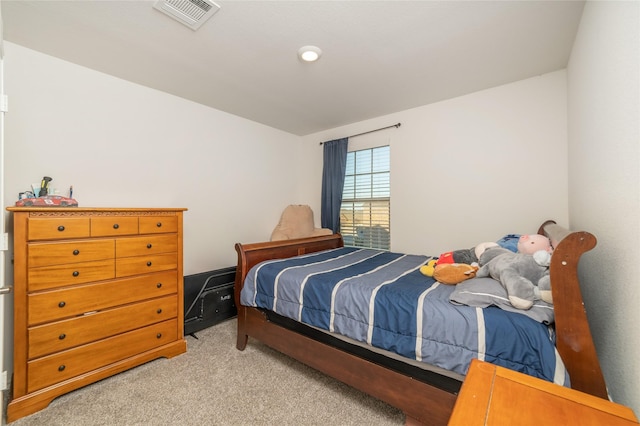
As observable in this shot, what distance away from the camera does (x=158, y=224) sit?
211cm

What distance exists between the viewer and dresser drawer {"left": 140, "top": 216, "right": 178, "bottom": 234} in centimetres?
204

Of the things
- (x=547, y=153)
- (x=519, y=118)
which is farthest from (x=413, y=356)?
(x=519, y=118)

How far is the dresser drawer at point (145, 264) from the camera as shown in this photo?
193cm

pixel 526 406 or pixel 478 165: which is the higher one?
pixel 478 165

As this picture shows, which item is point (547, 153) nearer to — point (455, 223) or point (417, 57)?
point (455, 223)

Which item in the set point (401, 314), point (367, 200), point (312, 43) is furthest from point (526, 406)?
point (367, 200)

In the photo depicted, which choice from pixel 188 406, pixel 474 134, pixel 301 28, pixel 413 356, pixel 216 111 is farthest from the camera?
pixel 216 111

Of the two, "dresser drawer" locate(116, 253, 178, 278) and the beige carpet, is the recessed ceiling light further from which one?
the beige carpet

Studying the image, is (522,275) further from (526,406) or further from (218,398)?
(218,398)

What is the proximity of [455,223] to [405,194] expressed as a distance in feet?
2.18

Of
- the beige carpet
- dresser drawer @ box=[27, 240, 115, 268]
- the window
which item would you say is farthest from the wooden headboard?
dresser drawer @ box=[27, 240, 115, 268]

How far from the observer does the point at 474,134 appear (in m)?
2.75

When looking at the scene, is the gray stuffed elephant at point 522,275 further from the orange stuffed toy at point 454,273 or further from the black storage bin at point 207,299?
the black storage bin at point 207,299

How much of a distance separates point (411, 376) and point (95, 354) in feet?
6.91
